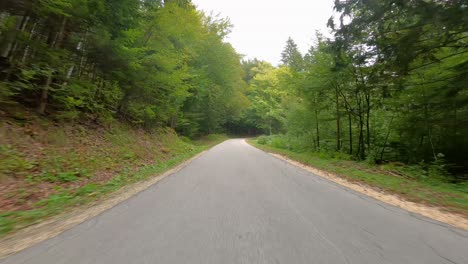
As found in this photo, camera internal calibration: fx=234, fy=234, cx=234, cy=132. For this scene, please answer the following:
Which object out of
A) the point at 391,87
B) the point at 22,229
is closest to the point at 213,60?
the point at 391,87

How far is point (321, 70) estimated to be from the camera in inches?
511

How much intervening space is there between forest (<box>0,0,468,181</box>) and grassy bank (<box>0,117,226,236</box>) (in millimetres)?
946

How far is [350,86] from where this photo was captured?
13.0 m

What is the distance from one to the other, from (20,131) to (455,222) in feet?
34.0

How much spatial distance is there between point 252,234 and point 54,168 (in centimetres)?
606

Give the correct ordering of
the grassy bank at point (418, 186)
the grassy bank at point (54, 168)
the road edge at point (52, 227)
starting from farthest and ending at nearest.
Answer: the grassy bank at point (418, 186) < the grassy bank at point (54, 168) < the road edge at point (52, 227)

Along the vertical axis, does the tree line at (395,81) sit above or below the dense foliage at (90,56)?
above

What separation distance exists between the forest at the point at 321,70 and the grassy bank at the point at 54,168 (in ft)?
3.10

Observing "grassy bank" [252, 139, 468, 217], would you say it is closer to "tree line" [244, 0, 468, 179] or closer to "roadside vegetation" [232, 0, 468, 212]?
"roadside vegetation" [232, 0, 468, 212]

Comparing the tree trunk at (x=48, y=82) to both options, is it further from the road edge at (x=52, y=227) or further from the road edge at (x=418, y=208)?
the road edge at (x=418, y=208)

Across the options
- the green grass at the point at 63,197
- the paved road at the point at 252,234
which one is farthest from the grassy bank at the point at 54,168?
the paved road at the point at 252,234

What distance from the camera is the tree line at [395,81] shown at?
7172 mm

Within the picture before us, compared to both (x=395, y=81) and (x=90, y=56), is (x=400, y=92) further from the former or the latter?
(x=90, y=56)

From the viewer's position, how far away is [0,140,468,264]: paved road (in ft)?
8.39
